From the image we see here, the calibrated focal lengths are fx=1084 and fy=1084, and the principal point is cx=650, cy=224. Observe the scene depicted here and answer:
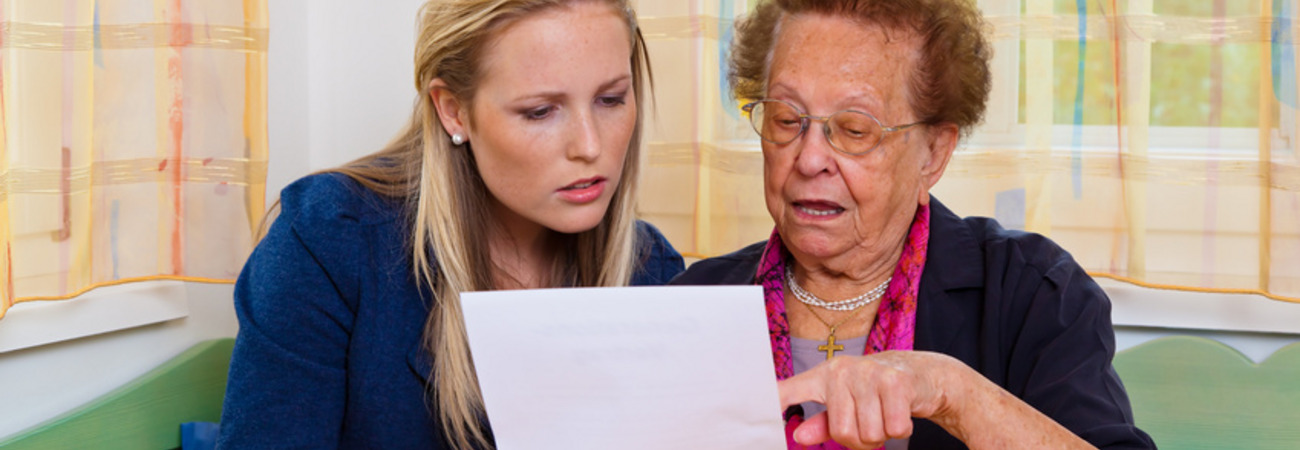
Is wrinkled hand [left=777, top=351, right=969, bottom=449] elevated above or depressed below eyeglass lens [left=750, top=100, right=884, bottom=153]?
below

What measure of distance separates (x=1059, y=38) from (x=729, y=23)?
0.63 m

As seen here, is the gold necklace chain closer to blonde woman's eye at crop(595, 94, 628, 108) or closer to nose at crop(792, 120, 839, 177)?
nose at crop(792, 120, 839, 177)

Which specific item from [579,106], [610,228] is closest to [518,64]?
[579,106]

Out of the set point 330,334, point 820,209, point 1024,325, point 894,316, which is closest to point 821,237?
point 820,209

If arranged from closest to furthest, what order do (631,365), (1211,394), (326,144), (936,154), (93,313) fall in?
(631,365) → (936,154) → (93,313) → (1211,394) → (326,144)

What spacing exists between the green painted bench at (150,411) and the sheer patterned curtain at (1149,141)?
1.13 metres

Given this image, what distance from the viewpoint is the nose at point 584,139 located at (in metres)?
1.42

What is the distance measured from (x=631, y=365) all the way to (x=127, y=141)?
1310 millimetres

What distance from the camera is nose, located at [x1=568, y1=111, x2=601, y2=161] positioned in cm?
142

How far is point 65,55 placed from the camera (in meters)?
1.74

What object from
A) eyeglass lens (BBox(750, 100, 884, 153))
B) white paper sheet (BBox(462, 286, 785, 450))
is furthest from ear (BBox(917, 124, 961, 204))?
white paper sheet (BBox(462, 286, 785, 450))

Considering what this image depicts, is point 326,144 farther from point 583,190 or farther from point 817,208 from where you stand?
point 817,208

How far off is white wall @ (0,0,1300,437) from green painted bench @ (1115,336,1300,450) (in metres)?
A: 0.09

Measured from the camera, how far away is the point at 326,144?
243 centimetres
